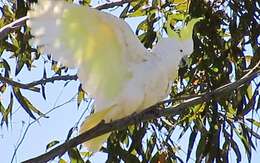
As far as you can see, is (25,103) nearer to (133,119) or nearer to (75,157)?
(75,157)

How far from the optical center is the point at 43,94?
7.02ft

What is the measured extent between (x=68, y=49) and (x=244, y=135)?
2.32ft

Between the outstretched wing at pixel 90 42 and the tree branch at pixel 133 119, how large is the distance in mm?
60

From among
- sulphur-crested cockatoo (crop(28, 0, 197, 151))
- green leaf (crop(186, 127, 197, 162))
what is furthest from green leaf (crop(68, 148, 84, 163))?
sulphur-crested cockatoo (crop(28, 0, 197, 151))

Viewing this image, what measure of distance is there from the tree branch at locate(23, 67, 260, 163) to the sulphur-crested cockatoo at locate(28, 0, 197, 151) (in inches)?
0.8

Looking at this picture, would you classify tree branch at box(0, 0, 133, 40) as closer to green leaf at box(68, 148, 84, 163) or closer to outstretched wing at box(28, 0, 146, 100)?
outstretched wing at box(28, 0, 146, 100)

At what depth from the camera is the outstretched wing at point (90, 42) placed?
1.54m

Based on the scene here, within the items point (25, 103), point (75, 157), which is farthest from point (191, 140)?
point (25, 103)

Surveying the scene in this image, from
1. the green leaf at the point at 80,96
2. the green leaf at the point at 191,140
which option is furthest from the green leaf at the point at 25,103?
the green leaf at the point at 191,140

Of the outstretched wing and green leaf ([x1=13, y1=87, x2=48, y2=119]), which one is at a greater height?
green leaf ([x1=13, y1=87, x2=48, y2=119])

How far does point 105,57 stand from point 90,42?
41 mm

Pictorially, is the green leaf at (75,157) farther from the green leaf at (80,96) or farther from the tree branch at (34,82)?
the tree branch at (34,82)

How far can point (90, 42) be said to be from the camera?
63.6 inches

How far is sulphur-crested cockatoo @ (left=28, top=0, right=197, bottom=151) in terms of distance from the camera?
61.4 inches
